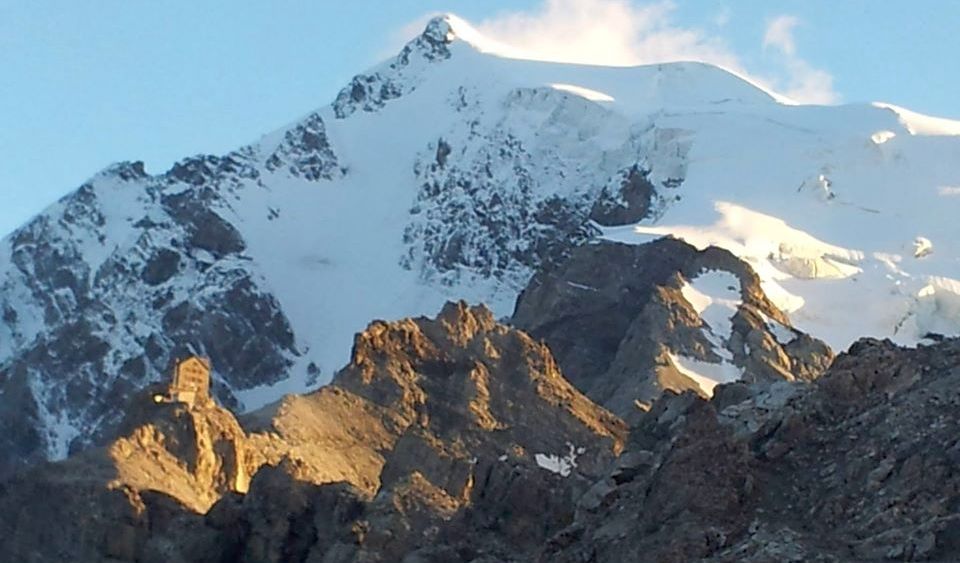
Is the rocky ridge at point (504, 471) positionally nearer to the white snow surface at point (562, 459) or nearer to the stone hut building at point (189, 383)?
the white snow surface at point (562, 459)

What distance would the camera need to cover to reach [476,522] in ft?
218

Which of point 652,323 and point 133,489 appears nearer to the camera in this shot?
point 133,489

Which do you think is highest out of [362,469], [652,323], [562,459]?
[652,323]

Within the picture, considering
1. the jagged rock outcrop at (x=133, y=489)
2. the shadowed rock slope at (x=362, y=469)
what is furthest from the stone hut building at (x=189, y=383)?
the shadowed rock slope at (x=362, y=469)

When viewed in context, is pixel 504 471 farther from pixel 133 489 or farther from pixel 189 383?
pixel 189 383

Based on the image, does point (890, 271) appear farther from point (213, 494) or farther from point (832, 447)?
point (832, 447)

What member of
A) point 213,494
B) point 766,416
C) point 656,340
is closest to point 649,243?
point 656,340

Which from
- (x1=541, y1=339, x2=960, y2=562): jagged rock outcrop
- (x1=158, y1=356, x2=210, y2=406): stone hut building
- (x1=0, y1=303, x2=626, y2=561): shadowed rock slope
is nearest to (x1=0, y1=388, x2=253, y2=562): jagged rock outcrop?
(x1=0, y1=303, x2=626, y2=561): shadowed rock slope

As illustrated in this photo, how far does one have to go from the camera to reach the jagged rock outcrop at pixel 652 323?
15075 cm

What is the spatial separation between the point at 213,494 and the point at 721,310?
7448 cm

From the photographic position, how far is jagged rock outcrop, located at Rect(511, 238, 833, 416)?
151 metres

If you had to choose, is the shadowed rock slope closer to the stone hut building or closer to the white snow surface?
the white snow surface

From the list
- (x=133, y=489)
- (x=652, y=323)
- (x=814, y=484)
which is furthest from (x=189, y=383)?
(x=814, y=484)

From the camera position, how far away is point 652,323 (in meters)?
158
